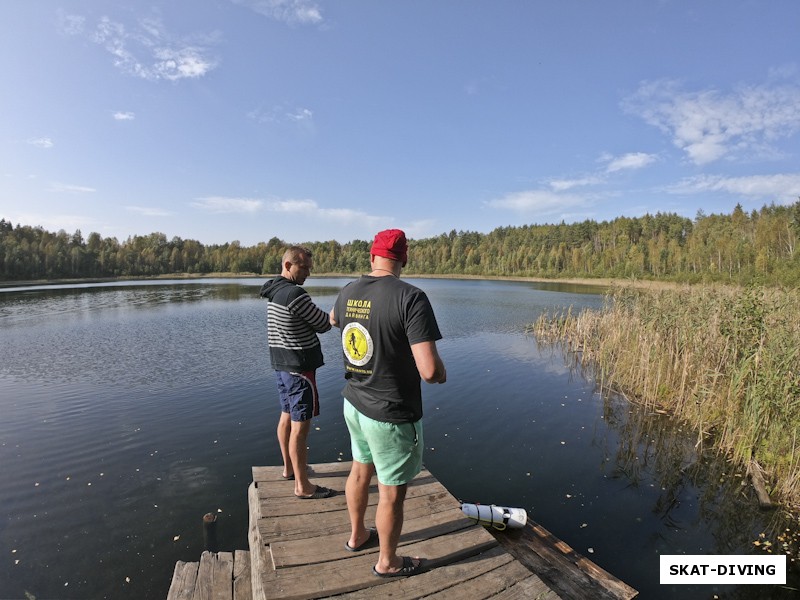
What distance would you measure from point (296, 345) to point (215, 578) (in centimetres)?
238

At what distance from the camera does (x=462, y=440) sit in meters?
8.12

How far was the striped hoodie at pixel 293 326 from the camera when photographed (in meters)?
3.83

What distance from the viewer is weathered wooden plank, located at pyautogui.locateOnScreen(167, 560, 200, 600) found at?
11.9ft

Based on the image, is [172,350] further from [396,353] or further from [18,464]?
[396,353]

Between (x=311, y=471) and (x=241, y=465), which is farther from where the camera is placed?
(x=241, y=465)

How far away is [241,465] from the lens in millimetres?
7012

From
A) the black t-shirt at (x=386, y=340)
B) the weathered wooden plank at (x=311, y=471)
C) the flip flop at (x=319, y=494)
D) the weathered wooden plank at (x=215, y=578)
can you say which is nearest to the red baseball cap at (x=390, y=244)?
the black t-shirt at (x=386, y=340)

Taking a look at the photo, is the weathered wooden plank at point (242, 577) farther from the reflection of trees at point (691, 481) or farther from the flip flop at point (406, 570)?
the reflection of trees at point (691, 481)

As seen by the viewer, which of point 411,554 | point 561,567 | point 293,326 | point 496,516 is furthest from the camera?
point 496,516

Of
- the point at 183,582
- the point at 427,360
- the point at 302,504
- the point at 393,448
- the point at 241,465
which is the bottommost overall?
the point at 241,465

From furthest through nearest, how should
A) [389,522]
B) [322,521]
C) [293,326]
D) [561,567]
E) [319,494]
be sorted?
[319,494], [561,567], [293,326], [322,521], [389,522]

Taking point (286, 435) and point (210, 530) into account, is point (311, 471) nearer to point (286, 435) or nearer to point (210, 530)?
point (286, 435)

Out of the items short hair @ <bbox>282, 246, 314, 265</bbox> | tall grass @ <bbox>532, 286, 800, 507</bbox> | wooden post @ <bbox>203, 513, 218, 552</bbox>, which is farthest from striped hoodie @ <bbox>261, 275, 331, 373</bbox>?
tall grass @ <bbox>532, 286, 800, 507</bbox>

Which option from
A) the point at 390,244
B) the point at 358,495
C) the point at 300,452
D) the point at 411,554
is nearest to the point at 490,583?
the point at 411,554
